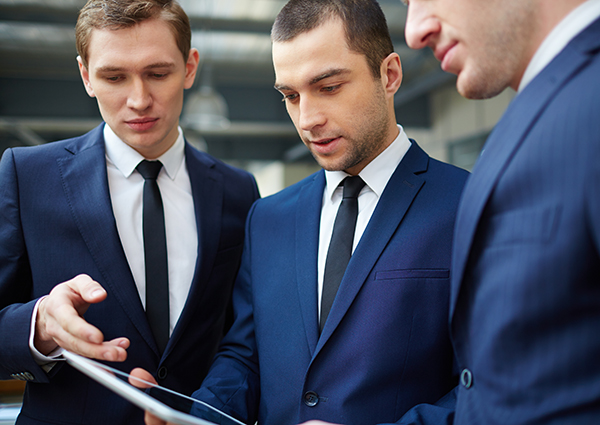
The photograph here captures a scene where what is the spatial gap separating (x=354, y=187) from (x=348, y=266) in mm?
276

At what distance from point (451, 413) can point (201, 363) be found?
919 millimetres

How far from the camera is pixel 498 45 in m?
0.88

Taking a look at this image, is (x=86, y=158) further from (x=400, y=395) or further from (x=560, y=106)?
(x=560, y=106)

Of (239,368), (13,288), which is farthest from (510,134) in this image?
(13,288)

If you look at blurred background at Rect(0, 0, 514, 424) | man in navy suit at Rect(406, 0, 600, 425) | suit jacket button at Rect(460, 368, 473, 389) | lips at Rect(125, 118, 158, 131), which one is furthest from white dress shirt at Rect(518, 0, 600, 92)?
blurred background at Rect(0, 0, 514, 424)

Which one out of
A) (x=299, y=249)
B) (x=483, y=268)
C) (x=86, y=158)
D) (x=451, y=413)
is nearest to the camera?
(x=483, y=268)

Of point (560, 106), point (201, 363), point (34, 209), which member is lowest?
point (201, 363)

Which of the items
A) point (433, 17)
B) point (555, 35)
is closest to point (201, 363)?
point (433, 17)

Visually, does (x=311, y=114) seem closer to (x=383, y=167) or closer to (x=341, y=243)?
(x=383, y=167)

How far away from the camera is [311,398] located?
1.29 meters

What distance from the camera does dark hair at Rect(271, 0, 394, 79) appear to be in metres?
1.43

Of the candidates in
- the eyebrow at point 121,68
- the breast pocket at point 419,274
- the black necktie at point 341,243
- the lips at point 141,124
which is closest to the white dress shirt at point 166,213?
the lips at point 141,124

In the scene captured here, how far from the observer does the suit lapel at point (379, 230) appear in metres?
1.29

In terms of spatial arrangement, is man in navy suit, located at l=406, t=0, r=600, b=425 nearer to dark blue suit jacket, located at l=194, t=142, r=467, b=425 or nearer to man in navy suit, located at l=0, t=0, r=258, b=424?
dark blue suit jacket, located at l=194, t=142, r=467, b=425
